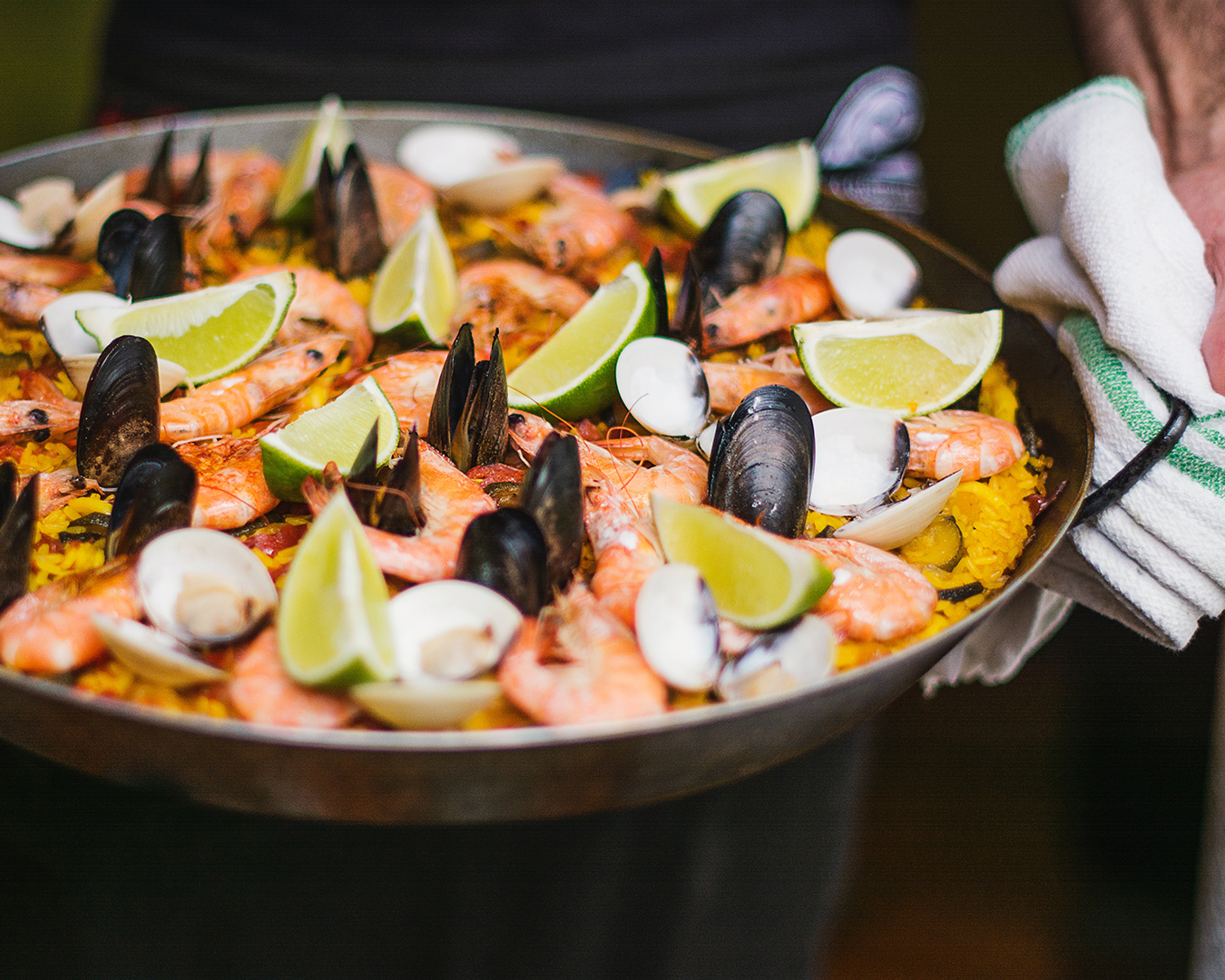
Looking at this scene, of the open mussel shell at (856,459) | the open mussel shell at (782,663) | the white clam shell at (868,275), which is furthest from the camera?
the white clam shell at (868,275)

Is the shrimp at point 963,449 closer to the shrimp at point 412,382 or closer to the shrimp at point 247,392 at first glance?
the shrimp at point 412,382

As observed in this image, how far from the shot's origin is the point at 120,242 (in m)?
1.85

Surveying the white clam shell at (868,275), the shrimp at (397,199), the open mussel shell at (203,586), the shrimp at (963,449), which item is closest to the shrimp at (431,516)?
the open mussel shell at (203,586)

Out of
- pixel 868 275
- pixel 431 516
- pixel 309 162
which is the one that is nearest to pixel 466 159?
pixel 309 162

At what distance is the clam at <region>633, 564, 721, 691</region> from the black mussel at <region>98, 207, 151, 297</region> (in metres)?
1.35

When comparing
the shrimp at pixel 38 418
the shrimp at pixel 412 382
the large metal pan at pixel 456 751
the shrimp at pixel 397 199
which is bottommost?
the large metal pan at pixel 456 751

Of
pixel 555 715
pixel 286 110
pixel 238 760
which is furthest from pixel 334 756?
pixel 286 110

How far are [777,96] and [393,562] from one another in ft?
6.62

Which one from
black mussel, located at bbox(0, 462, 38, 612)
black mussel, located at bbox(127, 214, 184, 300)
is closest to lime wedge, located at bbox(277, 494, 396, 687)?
black mussel, located at bbox(0, 462, 38, 612)

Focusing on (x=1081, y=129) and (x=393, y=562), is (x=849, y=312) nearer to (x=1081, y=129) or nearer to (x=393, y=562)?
(x=1081, y=129)

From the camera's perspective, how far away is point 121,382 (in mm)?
1385

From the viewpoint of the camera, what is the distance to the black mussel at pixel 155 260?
68.5 inches

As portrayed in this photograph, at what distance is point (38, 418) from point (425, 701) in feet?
3.31

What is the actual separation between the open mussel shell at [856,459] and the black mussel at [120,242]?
4.71 feet
